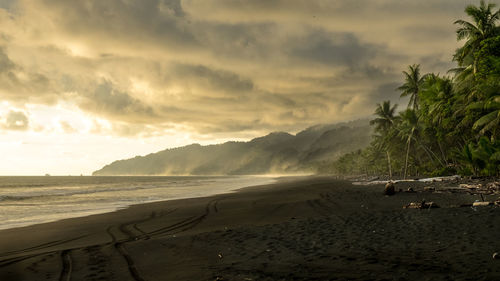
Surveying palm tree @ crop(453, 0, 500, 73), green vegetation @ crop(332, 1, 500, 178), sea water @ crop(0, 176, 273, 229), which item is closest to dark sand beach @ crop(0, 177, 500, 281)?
sea water @ crop(0, 176, 273, 229)

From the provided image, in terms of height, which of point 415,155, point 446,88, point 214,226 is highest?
point 446,88

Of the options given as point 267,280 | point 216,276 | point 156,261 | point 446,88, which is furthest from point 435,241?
point 446,88

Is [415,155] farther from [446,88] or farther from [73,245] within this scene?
[73,245]

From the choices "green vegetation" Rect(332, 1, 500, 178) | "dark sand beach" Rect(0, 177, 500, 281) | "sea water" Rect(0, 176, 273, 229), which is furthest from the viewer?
"green vegetation" Rect(332, 1, 500, 178)

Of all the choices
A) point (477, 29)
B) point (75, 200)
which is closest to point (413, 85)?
point (477, 29)

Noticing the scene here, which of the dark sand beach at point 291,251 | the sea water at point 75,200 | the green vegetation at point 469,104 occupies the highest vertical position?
the green vegetation at point 469,104

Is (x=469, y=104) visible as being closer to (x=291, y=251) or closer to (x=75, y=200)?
(x=291, y=251)

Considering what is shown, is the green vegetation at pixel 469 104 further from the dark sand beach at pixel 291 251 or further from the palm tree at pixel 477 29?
the dark sand beach at pixel 291 251

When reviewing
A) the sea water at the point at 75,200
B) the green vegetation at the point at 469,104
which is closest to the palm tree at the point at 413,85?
the green vegetation at the point at 469,104

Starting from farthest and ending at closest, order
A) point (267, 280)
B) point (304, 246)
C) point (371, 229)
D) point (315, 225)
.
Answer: point (315, 225), point (371, 229), point (304, 246), point (267, 280)

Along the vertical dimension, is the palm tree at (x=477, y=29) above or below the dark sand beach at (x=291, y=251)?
above

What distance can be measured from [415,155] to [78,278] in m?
66.0

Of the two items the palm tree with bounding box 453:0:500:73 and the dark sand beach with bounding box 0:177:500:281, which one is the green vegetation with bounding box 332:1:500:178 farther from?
the dark sand beach with bounding box 0:177:500:281

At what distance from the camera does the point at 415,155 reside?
62312 mm
